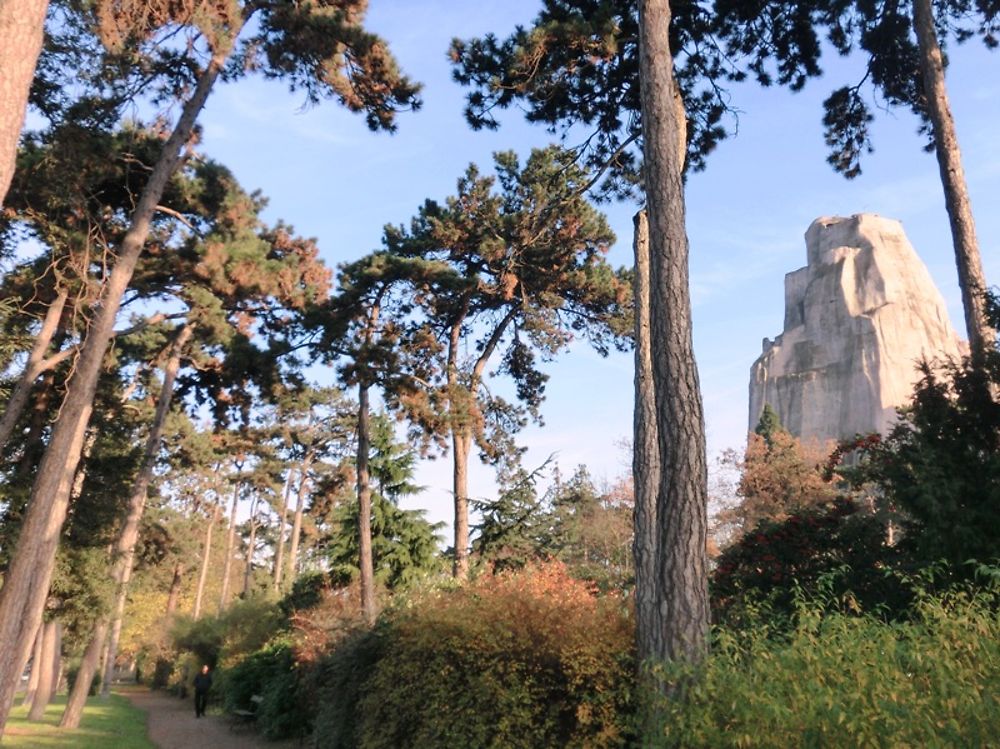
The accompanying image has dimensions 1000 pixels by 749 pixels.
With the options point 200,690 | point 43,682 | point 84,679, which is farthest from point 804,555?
point 200,690

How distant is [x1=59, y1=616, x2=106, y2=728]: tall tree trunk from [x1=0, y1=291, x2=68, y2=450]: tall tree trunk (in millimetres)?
7261

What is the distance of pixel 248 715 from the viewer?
63.2 feet

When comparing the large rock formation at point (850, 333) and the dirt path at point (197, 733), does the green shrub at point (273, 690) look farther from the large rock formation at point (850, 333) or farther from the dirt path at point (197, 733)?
the large rock formation at point (850, 333)

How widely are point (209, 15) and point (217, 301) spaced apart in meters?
5.98

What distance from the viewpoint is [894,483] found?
1095 cm

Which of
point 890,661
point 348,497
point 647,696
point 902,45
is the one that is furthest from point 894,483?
point 348,497

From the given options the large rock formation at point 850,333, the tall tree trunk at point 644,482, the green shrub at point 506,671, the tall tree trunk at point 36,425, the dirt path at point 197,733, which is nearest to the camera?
the green shrub at point 506,671

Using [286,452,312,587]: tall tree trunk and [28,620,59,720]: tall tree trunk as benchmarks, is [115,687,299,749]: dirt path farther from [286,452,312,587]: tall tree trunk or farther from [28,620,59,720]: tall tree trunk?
[286,452,312,587]: tall tree trunk

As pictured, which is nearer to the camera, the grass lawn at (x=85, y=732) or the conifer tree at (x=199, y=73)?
the conifer tree at (x=199, y=73)

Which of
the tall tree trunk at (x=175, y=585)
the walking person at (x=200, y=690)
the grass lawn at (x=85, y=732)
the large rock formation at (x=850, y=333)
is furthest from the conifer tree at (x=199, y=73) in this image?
the large rock formation at (x=850, y=333)

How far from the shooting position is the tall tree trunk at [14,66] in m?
5.65

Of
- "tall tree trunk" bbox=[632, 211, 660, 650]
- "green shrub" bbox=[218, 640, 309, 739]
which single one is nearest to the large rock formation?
"green shrub" bbox=[218, 640, 309, 739]

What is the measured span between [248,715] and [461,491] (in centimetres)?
803

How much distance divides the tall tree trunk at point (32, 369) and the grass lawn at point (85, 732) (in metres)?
5.83
